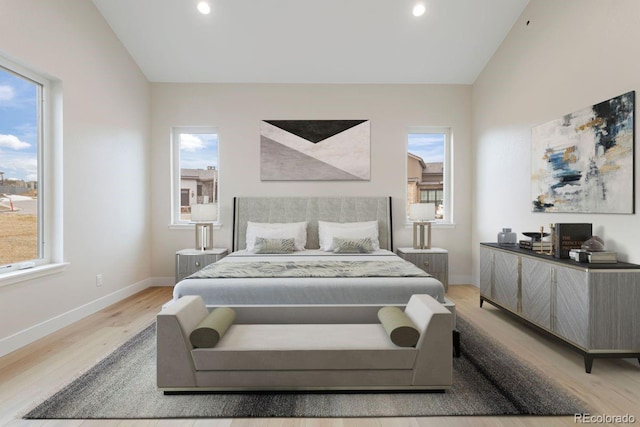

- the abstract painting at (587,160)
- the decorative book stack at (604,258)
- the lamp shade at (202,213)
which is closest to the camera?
the decorative book stack at (604,258)

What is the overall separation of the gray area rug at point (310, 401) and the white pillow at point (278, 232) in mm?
2313

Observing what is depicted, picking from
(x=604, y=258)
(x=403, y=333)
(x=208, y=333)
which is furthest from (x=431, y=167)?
(x=208, y=333)

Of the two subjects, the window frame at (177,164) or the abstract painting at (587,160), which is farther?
the window frame at (177,164)

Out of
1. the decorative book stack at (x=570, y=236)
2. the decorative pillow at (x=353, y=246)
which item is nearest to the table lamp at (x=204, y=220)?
the decorative pillow at (x=353, y=246)

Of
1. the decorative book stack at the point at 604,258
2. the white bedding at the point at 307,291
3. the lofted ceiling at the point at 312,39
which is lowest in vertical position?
the white bedding at the point at 307,291

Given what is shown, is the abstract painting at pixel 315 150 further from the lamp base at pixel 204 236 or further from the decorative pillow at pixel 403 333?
the decorative pillow at pixel 403 333

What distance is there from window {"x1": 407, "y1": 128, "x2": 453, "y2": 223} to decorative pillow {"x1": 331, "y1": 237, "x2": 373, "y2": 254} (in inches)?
53.0

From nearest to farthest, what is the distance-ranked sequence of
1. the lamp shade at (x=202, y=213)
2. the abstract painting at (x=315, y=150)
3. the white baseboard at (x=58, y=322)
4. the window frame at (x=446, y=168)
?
the white baseboard at (x=58, y=322), the lamp shade at (x=202, y=213), the abstract painting at (x=315, y=150), the window frame at (x=446, y=168)

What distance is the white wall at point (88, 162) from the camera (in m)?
2.97

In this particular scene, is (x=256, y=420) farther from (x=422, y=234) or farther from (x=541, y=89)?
(x=541, y=89)

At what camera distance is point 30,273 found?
9.77ft

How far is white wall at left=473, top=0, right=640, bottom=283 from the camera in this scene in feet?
8.88

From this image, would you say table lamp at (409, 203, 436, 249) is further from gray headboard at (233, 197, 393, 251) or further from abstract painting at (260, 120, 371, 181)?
abstract painting at (260, 120, 371, 181)

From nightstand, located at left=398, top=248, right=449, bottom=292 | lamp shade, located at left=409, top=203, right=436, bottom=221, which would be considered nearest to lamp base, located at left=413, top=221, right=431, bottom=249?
lamp shade, located at left=409, top=203, right=436, bottom=221
